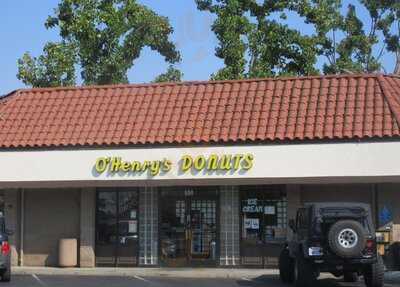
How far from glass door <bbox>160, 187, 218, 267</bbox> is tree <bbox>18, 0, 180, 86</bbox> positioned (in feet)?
41.3

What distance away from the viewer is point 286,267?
18.4 m

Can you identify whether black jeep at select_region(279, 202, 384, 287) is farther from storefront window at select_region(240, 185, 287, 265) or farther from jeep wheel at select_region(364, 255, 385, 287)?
storefront window at select_region(240, 185, 287, 265)

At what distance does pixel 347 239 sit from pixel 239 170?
6.83 m

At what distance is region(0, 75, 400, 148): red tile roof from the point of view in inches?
859

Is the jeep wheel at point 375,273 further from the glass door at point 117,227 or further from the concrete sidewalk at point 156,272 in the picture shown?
the glass door at point 117,227

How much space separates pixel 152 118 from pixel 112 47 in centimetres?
1248

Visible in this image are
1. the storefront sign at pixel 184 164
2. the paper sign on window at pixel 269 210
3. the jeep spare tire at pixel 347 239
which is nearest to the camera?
the jeep spare tire at pixel 347 239

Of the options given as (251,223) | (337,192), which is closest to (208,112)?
(251,223)

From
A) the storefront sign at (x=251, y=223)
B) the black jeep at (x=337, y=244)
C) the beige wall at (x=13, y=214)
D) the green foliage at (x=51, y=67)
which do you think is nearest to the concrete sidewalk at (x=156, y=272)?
the beige wall at (x=13, y=214)

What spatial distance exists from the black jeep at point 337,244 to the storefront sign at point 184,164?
205 inches

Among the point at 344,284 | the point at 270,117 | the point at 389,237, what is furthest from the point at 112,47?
the point at 344,284

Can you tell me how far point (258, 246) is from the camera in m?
23.1

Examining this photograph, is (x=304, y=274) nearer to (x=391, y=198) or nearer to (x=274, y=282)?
(x=274, y=282)

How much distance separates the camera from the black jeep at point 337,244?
15.2m
